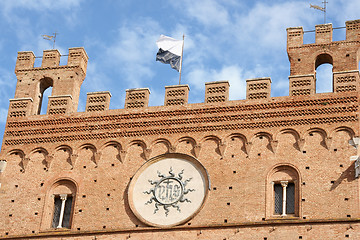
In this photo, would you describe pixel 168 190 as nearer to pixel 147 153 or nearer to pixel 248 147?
pixel 147 153

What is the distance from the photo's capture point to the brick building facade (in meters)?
26.9

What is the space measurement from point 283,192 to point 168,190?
3.44 m

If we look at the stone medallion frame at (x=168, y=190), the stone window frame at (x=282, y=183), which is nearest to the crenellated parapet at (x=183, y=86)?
the stone medallion frame at (x=168, y=190)

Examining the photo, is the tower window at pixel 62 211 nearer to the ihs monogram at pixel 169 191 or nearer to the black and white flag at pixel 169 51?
the ihs monogram at pixel 169 191

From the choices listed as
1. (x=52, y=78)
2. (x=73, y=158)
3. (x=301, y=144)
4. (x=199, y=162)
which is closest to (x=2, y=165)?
(x=73, y=158)

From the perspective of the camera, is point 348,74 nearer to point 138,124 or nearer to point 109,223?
point 138,124

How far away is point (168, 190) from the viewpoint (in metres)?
28.1

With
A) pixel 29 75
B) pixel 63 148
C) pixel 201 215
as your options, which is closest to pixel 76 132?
pixel 63 148

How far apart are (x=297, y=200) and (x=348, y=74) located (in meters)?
4.46

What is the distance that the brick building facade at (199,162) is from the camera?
26.9 m

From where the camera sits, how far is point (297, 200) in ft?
88.1

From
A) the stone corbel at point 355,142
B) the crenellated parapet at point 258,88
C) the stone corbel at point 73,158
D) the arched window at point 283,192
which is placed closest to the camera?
the arched window at point 283,192

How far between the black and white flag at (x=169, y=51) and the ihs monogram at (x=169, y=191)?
4904 mm

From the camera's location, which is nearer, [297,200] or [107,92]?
[297,200]
